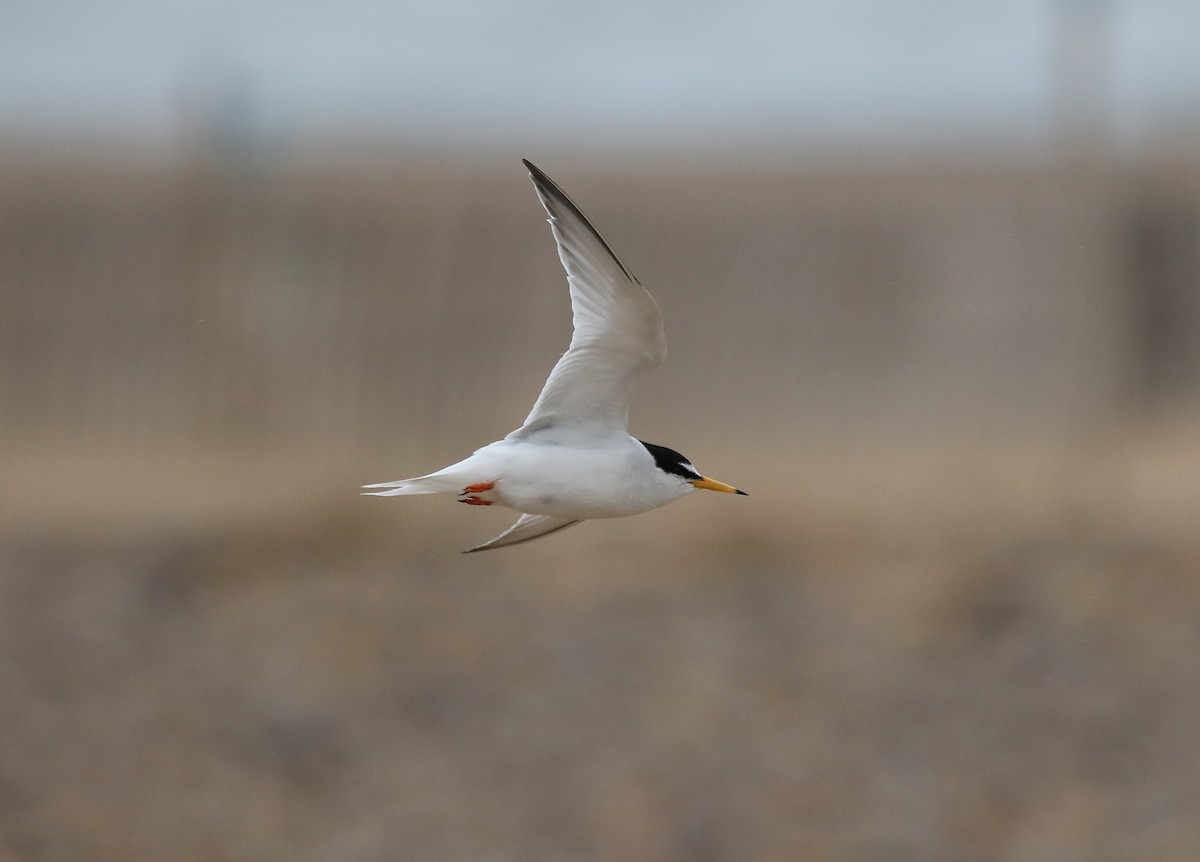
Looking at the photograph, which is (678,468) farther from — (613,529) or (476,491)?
(613,529)

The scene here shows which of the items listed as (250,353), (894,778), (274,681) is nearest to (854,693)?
(894,778)

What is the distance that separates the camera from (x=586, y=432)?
3.32 meters

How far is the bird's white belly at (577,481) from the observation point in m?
3.01

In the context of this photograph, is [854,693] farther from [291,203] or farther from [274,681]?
[291,203]

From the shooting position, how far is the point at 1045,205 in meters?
15.8

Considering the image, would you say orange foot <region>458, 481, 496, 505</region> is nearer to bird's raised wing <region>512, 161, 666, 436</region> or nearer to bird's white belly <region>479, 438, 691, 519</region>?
bird's white belly <region>479, 438, 691, 519</region>

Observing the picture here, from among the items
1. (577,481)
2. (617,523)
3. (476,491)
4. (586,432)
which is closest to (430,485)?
(476,491)

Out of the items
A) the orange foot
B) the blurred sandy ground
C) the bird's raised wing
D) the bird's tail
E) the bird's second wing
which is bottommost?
the blurred sandy ground

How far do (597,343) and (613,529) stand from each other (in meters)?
10.7

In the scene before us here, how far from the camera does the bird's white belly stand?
3.01 metres

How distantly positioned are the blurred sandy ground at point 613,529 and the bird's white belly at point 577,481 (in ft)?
28.7

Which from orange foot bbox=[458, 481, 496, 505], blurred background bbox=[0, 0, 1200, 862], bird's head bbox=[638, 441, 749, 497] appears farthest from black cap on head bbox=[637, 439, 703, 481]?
blurred background bbox=[0, 0, 1200, 862]

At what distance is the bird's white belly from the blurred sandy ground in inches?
344

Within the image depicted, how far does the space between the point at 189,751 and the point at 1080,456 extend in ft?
24.7
